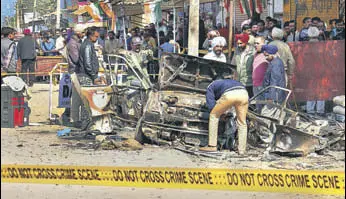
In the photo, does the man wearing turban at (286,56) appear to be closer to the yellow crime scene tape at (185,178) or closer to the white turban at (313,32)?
the white turban at (313,32)

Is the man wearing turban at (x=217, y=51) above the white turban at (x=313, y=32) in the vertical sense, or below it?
below

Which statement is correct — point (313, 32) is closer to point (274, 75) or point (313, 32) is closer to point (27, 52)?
point (274, 75)

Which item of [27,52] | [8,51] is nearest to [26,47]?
[27,52]

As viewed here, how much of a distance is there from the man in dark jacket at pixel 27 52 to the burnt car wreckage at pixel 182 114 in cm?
82

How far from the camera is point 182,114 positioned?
628cm

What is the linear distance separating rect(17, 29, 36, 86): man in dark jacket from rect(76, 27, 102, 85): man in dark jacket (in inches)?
26.7

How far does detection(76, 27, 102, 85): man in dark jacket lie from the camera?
268 inches

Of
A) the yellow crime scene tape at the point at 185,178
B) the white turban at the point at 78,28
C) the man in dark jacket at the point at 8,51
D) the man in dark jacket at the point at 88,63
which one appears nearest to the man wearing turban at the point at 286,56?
the yellow crime scene tape at the point at 185,178

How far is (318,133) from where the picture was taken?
5637 millimetres

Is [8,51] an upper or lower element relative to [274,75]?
upper

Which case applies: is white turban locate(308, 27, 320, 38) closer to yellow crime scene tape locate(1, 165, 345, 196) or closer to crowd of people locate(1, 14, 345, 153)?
crowd of people locate(1, 14, 345, 153)

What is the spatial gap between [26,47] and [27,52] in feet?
0.43

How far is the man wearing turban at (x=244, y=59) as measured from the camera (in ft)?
19.5

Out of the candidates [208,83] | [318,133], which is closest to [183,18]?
[208,83]
